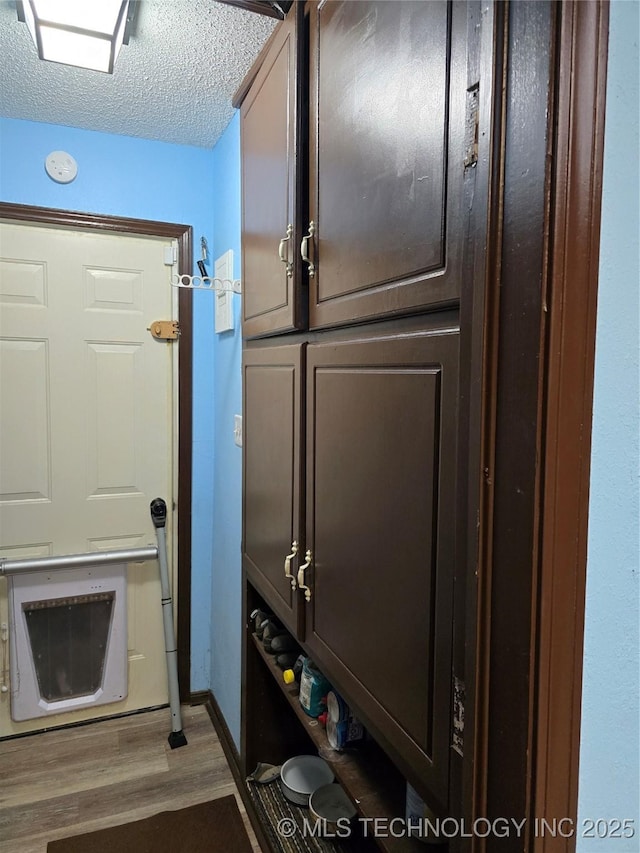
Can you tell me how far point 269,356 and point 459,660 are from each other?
91cm

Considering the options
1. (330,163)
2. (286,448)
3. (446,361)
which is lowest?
(286,448)

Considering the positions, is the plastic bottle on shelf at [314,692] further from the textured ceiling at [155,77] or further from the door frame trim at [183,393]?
the textured ceiling at [155,77]

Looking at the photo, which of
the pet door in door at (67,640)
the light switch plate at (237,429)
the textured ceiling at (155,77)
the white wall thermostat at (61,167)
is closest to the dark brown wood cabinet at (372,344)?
the textured ceiling at (155,77)

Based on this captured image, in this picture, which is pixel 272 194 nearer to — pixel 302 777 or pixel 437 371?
pixel 437 371

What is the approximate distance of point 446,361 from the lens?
26.6 inches

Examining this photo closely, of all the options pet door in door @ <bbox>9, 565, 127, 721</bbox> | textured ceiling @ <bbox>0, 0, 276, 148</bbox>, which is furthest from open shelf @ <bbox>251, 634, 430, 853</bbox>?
textured ceiling @ <bbox>0, 0, 276, 148</bbox>

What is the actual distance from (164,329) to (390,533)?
183cm

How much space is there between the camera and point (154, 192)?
2.30 m

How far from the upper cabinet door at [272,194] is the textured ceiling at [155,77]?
0.22 m

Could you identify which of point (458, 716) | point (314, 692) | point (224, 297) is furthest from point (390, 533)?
point (224, 297)

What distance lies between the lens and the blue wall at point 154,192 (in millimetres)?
2102

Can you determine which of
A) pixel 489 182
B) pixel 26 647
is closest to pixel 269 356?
pixel 489 182

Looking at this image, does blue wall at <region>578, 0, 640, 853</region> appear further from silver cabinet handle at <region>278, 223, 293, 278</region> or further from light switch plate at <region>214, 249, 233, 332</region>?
light switch plate at <region>214, 249, 233, 332</region>

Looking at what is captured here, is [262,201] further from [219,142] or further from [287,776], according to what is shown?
[287,776]
